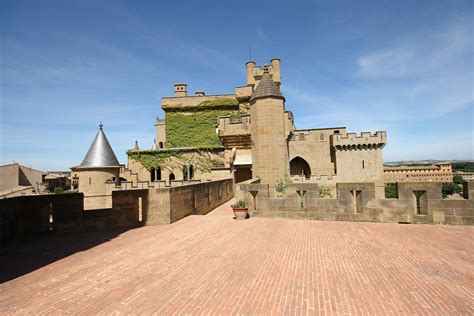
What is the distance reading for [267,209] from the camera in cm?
936

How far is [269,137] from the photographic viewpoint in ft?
50.3

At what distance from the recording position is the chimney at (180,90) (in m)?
37.3

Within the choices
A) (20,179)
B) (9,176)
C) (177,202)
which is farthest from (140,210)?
(20,179)

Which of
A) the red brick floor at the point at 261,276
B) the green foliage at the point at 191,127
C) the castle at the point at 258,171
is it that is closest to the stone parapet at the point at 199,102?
the castle at the point at 258,171

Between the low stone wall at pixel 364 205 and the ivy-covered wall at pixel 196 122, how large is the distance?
23.6 metres

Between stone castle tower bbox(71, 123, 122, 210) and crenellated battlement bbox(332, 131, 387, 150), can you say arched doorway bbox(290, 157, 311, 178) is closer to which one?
crenellated battlement bbox(332, 131, 387, 150)

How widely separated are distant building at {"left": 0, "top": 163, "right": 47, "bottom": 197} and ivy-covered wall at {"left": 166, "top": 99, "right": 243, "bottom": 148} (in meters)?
20.8

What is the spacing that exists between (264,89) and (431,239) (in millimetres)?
11918

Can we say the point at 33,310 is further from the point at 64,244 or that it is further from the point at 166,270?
the point at 64,244

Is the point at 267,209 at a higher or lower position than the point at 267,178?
lower

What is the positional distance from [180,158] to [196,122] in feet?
22.6

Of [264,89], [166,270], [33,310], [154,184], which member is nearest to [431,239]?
[166,270]

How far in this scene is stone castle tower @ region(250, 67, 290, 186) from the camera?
15.2 metres

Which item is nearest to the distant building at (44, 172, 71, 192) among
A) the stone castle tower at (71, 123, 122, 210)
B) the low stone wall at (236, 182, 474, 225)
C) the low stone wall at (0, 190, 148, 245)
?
the stone castle tower at (71, 123, 122, 210)
